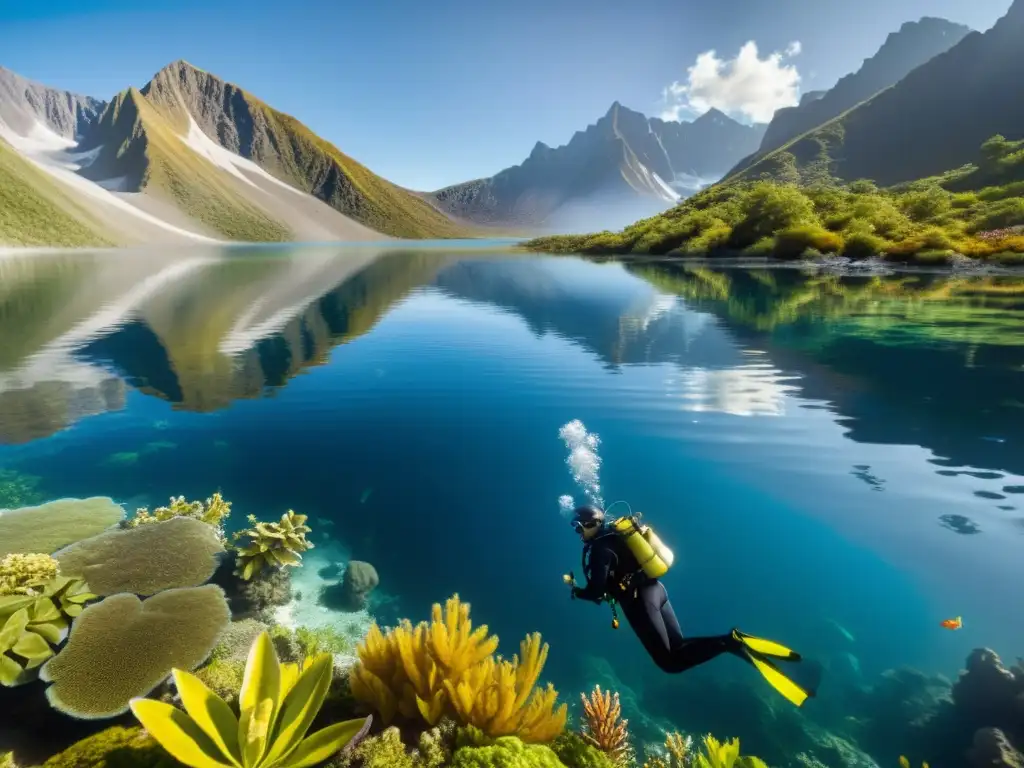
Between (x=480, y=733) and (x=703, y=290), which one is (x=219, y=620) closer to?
(x=480, y=733)

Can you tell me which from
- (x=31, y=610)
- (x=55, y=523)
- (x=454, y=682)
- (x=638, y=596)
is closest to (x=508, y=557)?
(x=638, y=596)

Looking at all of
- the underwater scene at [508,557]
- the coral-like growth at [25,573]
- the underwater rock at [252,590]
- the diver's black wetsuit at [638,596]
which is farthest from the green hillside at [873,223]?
the coral-like growth at [25,573]

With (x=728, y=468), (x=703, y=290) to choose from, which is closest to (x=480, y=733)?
(x=728, y=468)

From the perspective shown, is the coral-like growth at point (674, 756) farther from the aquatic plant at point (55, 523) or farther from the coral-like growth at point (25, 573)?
the aquatic plant at point (55, 523)

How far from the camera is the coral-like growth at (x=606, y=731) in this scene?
5281 mm

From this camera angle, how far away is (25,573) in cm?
675

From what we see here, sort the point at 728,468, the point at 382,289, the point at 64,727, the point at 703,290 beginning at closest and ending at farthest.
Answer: the point at 64,727 < the point at 728,468 < the point at 703,290 < the point at 382,289

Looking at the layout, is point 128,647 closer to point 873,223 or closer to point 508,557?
point 508,557

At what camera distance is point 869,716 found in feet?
21.0

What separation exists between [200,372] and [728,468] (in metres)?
18.4

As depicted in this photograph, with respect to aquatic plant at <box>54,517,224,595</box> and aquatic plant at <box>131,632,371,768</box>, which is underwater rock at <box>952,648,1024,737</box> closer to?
aquatic plant at <box>131,632,371,768</box>

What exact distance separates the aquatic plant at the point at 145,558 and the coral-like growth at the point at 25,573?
1.40 feet

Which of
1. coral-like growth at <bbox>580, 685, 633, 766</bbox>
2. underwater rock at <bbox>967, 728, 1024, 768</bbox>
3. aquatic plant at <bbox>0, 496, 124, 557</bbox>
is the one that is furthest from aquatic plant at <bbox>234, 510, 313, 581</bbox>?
underwater rock at <bbox>967, 728, 1024, 768</bbox>

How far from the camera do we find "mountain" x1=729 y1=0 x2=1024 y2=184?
12900 centimetres
